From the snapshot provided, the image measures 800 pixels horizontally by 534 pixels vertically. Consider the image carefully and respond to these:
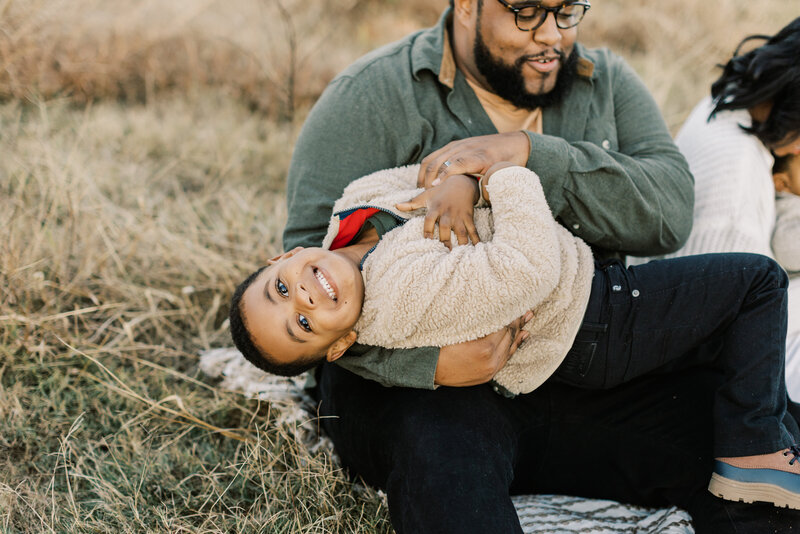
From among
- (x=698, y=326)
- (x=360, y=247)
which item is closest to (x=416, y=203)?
(x=360, y=247)

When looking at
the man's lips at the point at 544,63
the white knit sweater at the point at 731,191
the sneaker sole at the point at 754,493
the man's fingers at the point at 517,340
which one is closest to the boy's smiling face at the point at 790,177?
the white knit sweater at the point at 731,191

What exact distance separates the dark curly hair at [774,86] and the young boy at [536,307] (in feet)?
3.25

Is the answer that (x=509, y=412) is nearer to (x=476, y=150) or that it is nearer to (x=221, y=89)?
(x=476, y=150)

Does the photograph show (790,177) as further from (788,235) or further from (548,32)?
(548,32)

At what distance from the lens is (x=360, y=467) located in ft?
7.67

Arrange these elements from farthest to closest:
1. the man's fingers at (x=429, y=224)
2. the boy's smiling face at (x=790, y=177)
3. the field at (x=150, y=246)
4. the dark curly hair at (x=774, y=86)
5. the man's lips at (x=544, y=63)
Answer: the boy's smiling face at (x=790, y=177) → the dark curly hair at (x=774, y=86) → the man's lips at (x=544, y=63) → the field at (x=150, y=246) → the man's fingers at (x=429, y=224)

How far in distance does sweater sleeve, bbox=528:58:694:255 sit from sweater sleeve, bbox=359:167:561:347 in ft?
1.24

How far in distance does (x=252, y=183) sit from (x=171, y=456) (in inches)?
96.2

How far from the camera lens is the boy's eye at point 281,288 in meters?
2.03

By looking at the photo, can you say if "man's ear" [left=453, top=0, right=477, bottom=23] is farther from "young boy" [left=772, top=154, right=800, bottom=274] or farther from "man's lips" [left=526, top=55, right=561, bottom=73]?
"young boy" [left=772, top=154, right=800, bottom=274]

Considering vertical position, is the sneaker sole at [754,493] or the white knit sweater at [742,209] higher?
the white knit sweater at [742,209]

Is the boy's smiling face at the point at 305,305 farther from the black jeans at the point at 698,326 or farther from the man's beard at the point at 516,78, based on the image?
the man's beard at the point at 516,78

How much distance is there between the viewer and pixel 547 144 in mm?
2326

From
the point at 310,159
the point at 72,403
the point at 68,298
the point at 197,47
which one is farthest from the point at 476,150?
the point at 197,47
